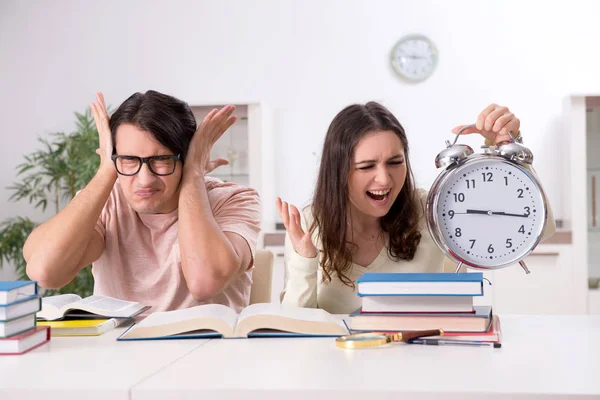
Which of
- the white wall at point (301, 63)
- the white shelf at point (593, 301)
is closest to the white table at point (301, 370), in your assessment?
the white shelf at point (593, 301)

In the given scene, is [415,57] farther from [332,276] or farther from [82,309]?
[82,309]

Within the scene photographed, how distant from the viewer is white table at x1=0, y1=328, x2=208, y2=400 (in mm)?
994

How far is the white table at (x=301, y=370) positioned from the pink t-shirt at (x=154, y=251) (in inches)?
25.2

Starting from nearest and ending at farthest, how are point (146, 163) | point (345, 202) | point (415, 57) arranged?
1. point (146, 163)
2. point (345, 202)
3. point (415, 57)

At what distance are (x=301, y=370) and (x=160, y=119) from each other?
43.0 inches

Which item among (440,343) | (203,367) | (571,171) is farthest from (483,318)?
(571,171)

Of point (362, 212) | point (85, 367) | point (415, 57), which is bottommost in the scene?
point (85, 367)

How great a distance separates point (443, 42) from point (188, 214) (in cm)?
335

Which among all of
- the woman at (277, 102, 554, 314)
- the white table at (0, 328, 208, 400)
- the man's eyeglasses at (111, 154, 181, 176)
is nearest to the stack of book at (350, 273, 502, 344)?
the white table at (0, 328, 208, 400)

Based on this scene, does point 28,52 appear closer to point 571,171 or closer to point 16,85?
point 16,85

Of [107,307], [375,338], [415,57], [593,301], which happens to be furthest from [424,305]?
[415,57]

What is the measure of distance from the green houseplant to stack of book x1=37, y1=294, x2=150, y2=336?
9.03 feet

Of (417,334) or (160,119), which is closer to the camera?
(417,334)

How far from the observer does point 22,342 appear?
1261mm
